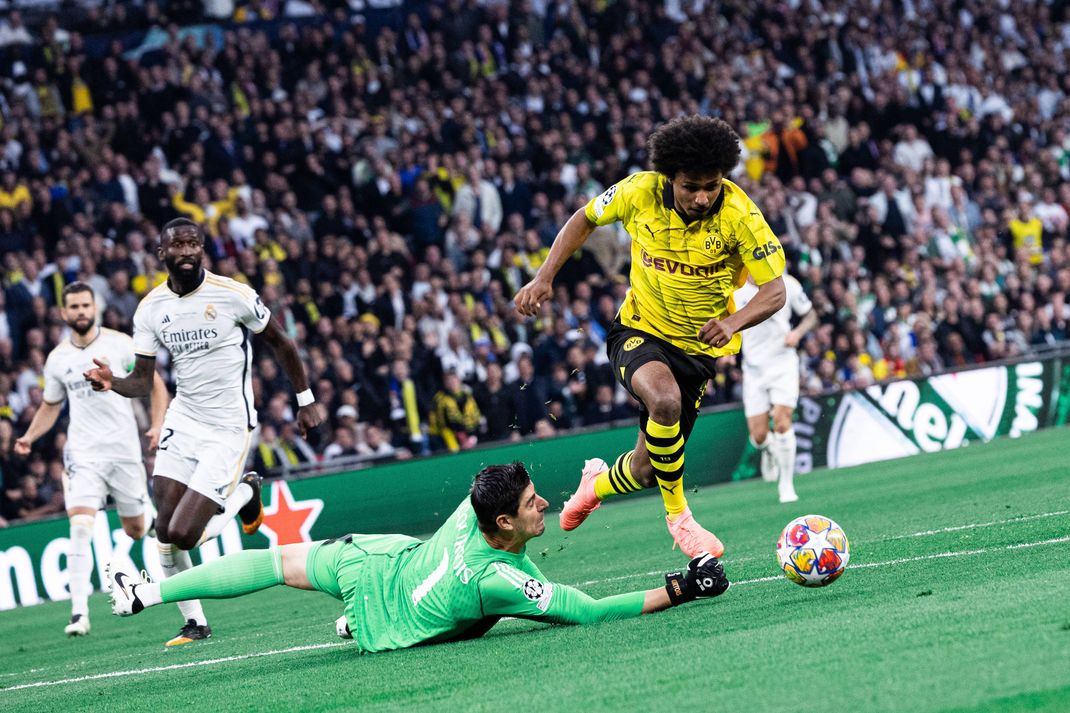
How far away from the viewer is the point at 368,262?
20.3 m

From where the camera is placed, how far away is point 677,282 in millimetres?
8781

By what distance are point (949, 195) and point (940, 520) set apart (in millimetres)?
14208

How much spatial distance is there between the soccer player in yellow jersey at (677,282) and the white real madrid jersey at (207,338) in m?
2.32

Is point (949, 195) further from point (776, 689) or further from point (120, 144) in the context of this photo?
point (776, 689)

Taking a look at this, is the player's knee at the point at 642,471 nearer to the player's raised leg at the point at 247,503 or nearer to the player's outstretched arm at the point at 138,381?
the player's raised leg at the point at 247,503

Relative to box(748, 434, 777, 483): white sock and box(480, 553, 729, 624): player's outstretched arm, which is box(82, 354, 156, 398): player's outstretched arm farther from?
box(748, 434, 777, 483): white sock

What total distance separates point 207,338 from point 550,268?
254 centimetres

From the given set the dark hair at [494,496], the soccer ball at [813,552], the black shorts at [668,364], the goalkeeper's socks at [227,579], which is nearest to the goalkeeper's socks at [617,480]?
the black shorts at [668,364]

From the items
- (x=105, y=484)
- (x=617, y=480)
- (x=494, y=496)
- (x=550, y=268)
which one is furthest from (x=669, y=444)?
(x=105, y=484)

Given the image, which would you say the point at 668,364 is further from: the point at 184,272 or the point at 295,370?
the point at 184,272

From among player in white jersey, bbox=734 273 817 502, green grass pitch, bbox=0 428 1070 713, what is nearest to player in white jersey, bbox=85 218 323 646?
green grass pitch, bbox=0 428 1070 713

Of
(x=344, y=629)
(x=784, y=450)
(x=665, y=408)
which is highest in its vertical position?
(x=665, y=408)

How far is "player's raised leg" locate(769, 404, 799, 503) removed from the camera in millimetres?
15148

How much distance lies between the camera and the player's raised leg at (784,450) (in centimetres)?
1515
